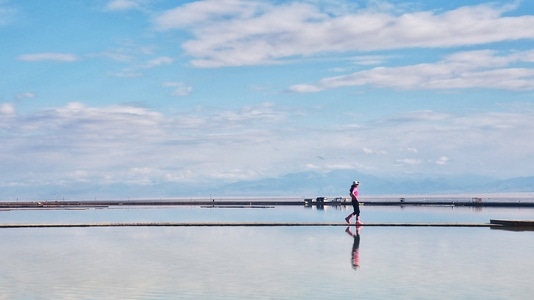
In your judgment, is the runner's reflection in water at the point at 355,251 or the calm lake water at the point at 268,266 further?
the runner's reflection in water at the point at 355,251

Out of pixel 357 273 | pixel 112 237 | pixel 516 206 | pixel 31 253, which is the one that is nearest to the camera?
pixel 357 273

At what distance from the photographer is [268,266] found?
23719 millimetres

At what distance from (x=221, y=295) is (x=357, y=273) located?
202 inches

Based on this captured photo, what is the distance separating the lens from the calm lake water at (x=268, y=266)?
18.6 m

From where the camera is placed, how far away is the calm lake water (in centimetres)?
1856

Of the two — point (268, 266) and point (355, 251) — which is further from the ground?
point (355, 251)

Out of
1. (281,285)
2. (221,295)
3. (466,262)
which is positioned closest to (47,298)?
(221,295)

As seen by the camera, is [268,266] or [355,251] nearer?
[268,266]

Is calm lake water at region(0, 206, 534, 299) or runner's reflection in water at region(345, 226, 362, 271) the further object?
runner's reflection in water at region(345, 226, 362, 271)

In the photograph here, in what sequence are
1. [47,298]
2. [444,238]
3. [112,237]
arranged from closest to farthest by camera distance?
[47,298], [444,238], [112,237]

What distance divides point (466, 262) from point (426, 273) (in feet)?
11.8

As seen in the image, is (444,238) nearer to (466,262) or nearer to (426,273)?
(466,262)

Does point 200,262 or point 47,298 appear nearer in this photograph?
point 47,298

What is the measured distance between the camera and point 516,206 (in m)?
113
